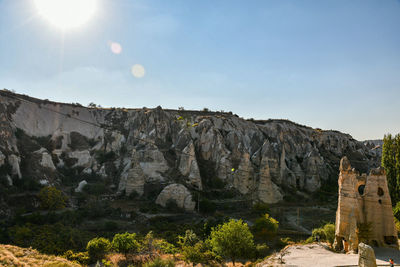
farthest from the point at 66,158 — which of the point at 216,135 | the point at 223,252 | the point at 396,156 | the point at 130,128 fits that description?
the point at 396,156

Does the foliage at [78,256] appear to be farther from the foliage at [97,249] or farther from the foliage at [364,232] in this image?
the foliage at [364,232]

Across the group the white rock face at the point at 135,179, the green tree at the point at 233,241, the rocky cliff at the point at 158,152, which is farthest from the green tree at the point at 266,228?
the white rock face at the point at 135,179

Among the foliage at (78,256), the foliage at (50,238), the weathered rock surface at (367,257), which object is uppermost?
the weathered rock surface at (367,257)

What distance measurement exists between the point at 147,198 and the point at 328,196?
1037 inches

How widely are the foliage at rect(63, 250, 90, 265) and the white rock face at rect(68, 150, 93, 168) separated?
2262 cm

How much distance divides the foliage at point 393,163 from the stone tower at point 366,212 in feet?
34.8

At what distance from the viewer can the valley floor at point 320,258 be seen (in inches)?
497

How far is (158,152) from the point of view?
1375 inches

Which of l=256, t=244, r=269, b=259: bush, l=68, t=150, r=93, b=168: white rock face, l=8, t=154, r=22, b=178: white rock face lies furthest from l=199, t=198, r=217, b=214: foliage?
l=8, t=154, r=22, b=178: white rock face

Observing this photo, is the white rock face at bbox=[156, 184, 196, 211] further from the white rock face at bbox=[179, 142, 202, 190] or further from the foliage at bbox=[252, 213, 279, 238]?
the foliage at bbox=[252, 213, 279, 238]

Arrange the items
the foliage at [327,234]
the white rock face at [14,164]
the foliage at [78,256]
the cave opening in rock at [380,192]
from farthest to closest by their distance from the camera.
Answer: the white rock face at [14,164], the foliage at [327,234], the foliage at [78,256], the cave opening in rock at [380,192]

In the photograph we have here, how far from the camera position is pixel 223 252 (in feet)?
49.5

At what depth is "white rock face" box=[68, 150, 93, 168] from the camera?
37.4 metres

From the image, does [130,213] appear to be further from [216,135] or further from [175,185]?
[216,135]
